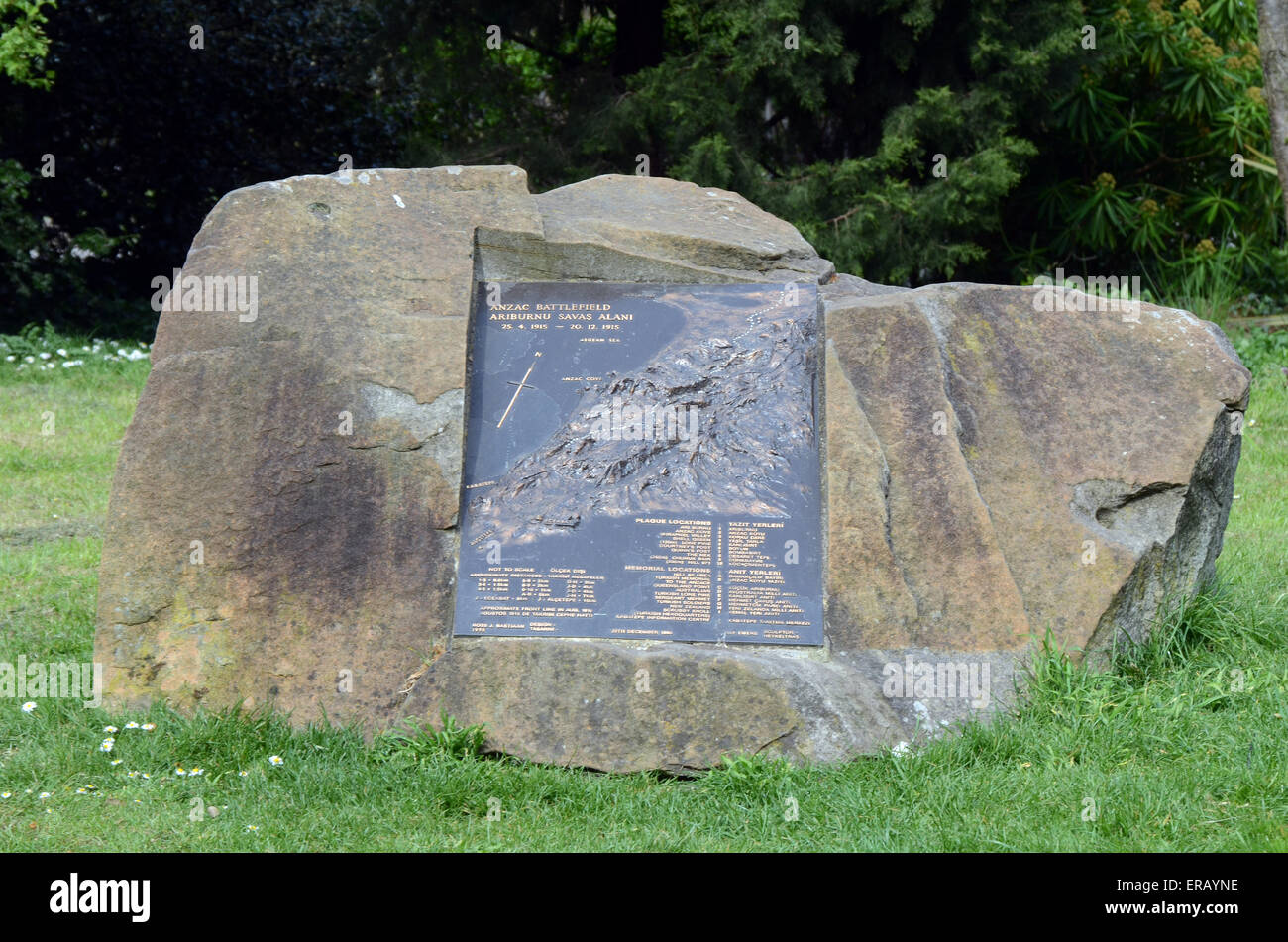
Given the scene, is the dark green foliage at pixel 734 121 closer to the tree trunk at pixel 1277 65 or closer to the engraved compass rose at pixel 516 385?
the tree trunk at pixel 1277 65

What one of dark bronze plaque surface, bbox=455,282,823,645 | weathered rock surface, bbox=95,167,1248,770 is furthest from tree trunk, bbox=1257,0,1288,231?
dark bronze plaque surface, bbox=455,282,823,645

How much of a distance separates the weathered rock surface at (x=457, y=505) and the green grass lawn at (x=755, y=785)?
0.44ft

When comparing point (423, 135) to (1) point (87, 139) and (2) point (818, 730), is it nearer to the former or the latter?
(1) point (87, 139)

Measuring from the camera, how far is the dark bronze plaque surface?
4.03 metres

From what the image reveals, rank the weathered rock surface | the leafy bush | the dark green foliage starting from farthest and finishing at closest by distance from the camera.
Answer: the leafy bush
the dark green foliage
the weathered rock surface

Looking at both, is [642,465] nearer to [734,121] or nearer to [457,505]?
[457,505]

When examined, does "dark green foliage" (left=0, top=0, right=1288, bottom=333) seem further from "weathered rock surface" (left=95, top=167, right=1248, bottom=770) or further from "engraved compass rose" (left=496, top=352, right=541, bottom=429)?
"engraved compass rose" (left=496, top=352, right=541, bottom=429)

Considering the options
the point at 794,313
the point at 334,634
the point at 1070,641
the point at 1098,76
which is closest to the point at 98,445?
the point at 334,634

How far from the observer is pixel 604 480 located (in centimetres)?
420

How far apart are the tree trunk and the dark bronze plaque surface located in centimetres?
526

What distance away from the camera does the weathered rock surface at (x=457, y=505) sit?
3910 millimetres

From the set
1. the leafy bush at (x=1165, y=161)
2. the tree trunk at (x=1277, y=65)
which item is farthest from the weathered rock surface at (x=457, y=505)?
the leafy bush at (x=1165, y=161)

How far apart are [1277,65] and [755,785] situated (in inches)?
263

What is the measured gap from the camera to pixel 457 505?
410cm
